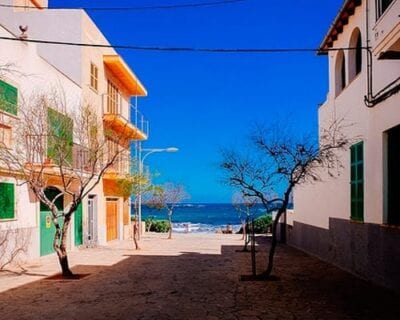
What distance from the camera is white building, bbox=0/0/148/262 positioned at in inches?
1023

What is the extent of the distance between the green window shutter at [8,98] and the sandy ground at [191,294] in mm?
4822

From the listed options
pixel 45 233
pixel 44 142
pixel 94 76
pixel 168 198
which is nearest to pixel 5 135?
pixel 44 142

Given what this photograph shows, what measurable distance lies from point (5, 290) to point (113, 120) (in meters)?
17.2

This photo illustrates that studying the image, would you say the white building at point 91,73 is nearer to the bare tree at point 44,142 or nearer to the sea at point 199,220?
the bare tree at point 44,142

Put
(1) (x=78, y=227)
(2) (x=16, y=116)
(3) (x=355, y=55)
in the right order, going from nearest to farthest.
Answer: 1. (3) (x=355, y=55)
2. (2) (x=16, y=116)
3. (1) (x=78, y=227)

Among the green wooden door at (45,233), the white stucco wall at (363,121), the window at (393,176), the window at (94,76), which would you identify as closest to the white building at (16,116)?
the green wooden door at (45,233)

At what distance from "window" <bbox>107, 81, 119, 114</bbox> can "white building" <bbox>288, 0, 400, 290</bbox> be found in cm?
1368

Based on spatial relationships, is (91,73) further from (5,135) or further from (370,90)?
(370,90)

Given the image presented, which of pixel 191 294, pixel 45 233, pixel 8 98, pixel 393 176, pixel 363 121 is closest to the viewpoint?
pixel 191 294

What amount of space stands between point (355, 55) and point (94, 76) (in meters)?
14.9

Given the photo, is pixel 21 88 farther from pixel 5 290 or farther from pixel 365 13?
pixel 365 13

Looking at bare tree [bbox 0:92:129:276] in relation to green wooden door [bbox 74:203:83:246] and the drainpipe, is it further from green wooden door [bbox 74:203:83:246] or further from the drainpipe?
the drainpipe

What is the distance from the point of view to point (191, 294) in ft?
40.1

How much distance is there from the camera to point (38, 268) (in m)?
17.6
